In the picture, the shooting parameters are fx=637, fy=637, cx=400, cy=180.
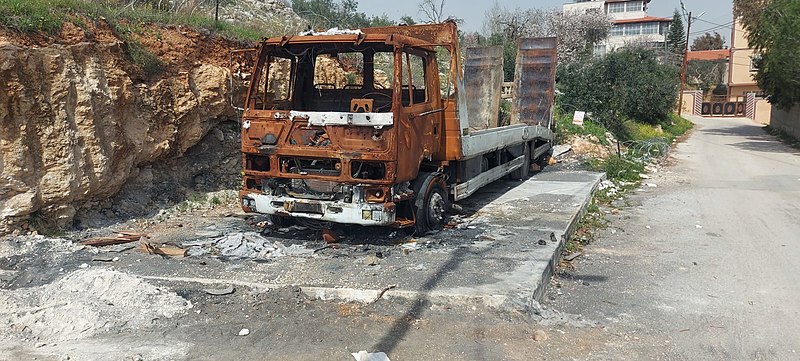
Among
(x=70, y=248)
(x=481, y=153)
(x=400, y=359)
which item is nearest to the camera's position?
(x=400, y=359)

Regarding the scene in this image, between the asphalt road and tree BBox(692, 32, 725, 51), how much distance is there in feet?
280

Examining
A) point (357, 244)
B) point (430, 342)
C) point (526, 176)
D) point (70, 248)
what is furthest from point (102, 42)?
point (526, 176)

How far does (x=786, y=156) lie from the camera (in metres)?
19.5

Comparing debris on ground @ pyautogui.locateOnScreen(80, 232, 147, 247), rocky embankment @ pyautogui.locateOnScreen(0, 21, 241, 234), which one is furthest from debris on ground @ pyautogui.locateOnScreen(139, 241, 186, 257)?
rocky embankment @ pyautogui.locateOnScreen(0, 21, 241, 234)

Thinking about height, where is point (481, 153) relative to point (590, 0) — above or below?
below

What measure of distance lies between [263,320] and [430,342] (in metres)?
1.38

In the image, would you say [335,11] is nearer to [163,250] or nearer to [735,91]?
[163,250]

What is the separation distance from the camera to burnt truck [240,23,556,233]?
6660 millimetres

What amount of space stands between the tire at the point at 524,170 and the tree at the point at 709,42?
86.3m

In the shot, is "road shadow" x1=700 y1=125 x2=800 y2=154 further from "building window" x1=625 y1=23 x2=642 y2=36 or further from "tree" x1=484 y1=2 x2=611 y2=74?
"building window" x1=625 y1=23 x2=642 y2=36

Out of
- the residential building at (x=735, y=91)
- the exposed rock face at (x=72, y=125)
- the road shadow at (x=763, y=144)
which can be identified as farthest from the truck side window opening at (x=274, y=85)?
the residential building at (x=735, y=91)

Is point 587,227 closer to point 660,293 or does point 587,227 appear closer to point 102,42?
point 660,293

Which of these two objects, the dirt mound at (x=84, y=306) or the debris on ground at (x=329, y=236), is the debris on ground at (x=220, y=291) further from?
the debris on ground at (x=329, y=236)

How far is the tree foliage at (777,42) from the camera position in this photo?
749 inches
